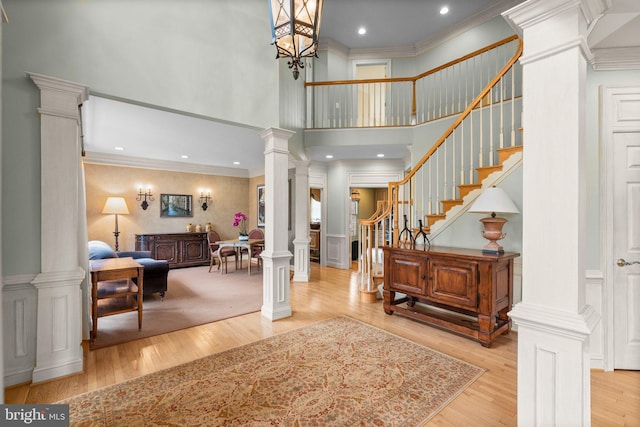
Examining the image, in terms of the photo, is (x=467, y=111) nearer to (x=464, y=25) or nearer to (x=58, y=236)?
(x=464, y=25)

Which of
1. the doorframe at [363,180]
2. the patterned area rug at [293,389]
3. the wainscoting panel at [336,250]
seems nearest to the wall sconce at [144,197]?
the wainscoting panel at [336,250]

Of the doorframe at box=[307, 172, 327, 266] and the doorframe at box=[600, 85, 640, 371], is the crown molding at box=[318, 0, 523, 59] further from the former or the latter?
the doorframe at box=[600, 85, 640, 371]

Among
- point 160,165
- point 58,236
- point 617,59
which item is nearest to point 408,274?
point 617,59

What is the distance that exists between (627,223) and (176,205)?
840 cm

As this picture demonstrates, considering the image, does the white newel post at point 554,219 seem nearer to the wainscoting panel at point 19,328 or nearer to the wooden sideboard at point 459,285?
the wooden sideboard at point 459,285

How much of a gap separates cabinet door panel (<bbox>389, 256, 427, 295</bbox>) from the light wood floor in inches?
17.2

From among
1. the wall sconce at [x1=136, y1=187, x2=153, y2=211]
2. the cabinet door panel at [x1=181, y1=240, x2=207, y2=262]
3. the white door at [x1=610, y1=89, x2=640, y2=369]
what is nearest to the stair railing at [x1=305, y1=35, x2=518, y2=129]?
the white door at [x1=610, y1=89, x2=640, y2=369]

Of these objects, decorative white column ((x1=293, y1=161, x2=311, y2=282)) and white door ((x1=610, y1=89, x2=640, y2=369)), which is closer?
white door ((x1=610, y1=89, x2=640, y2=369))

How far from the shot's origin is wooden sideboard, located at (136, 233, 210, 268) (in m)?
7.16

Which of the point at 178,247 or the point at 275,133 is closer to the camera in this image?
the point at 275,133

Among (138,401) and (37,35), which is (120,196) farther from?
(138,401)

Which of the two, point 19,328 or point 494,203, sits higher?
point 494,203

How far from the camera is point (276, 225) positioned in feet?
12.2

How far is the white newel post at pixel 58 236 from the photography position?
2416 mm
